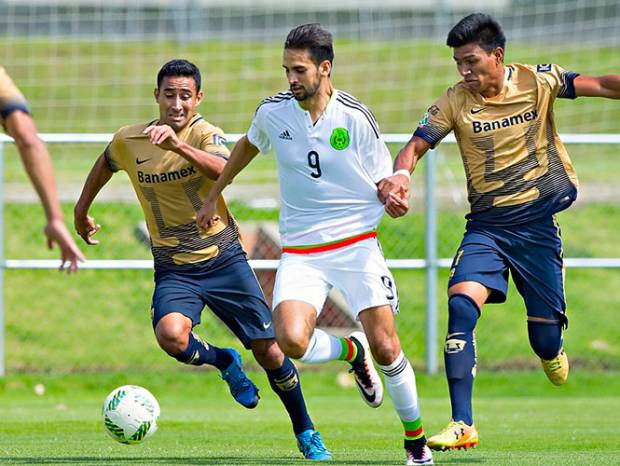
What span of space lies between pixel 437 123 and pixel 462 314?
4.01ft

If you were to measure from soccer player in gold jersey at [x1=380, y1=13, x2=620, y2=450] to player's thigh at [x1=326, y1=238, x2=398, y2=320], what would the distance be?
62cm

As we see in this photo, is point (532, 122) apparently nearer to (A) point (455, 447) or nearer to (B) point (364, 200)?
(B) point (364, 200)

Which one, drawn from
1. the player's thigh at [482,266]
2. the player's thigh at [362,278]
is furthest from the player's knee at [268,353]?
the player's thigh at [482,266]

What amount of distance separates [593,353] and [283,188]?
26.3 feet

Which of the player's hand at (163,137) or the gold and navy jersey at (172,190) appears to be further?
the gold and navy jersey at (172,190)

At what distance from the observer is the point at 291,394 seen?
8320 mm

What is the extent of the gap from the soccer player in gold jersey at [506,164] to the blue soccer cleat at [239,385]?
64.0 inches

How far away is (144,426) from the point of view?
26.6 feet

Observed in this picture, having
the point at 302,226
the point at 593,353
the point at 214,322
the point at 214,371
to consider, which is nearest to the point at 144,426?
the point at 302,226

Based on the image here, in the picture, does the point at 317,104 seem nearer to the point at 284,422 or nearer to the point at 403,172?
the point at 403,172

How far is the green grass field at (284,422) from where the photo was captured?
26.3 ft

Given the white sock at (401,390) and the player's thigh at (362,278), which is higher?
the player's thigh at (362,278)

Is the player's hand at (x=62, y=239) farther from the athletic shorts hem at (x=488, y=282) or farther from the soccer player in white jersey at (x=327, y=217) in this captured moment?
the athletic shorts hem at (x=488, y=282)

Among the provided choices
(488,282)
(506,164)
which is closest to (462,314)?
(488,282)
